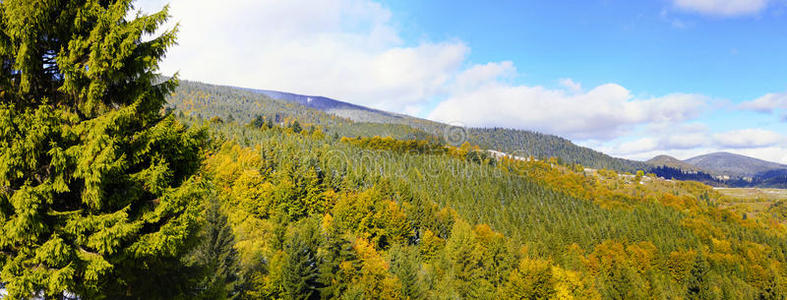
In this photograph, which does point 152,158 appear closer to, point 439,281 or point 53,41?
point 53,41

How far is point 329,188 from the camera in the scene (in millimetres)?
66125

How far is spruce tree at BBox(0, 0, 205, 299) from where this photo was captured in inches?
295

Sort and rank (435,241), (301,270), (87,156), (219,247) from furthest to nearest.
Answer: (435,241)
(301,270)
(219,247)
(87,156)

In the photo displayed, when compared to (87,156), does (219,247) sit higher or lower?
lower

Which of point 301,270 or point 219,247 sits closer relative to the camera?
point 219,247

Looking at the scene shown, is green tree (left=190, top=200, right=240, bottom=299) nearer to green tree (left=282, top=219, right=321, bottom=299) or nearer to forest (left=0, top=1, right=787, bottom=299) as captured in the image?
forest (left=0, top=1, right=787, bottom=299)

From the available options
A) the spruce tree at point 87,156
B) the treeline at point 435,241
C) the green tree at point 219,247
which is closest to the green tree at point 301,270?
the treeline at point 435,241

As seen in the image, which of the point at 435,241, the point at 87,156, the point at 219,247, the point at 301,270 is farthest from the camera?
the point at 435,241

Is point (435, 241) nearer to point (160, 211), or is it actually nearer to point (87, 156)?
point (160, 211)

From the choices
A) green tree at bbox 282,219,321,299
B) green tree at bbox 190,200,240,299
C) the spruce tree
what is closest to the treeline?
green tree at bbox 282,219,321,299

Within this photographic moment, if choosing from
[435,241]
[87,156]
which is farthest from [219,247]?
[435,241]

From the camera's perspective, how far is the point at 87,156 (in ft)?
25.2

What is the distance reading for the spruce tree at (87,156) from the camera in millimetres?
7488

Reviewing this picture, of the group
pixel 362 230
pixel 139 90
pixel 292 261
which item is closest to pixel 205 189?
pixel 139 90
